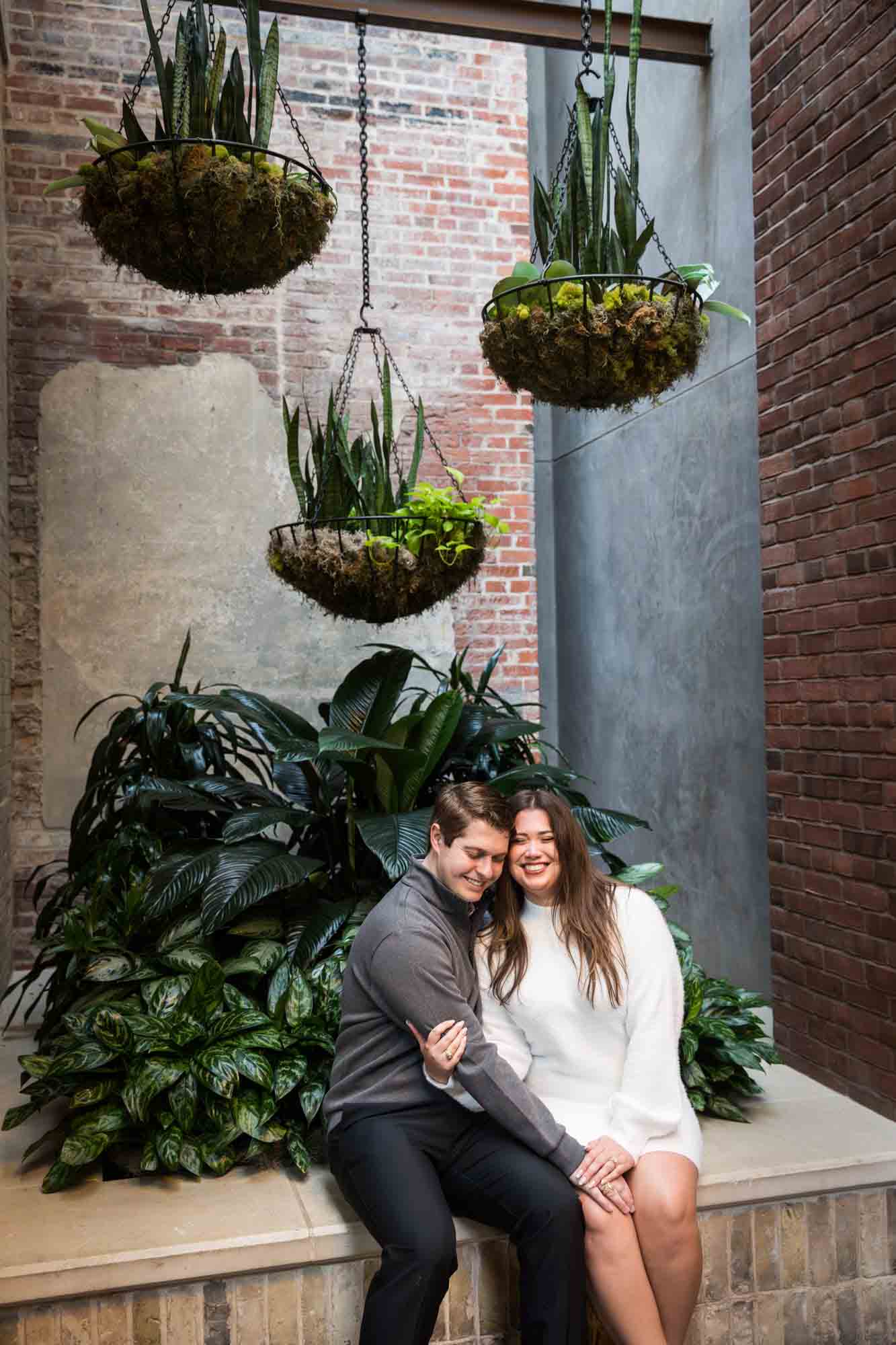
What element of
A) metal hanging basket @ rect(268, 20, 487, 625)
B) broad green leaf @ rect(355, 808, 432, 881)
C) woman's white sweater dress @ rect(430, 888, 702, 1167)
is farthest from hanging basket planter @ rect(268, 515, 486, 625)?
woman's white sweater dress @ rect(430, 888, 702, 1167)

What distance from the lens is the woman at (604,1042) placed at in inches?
81.0

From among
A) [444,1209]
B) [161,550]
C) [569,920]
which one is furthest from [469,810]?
[161,550]

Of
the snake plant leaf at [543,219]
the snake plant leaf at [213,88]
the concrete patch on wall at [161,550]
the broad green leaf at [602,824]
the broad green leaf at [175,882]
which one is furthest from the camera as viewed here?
the concrete patch on wall at [161,550]

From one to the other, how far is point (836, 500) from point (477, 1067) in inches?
68.8

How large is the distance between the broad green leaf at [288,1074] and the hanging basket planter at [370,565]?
1345mm

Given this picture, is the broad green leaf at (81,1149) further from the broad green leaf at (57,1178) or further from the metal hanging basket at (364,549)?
the metal hanging basket at (364,549)

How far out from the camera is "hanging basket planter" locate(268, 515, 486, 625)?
11.1 feet

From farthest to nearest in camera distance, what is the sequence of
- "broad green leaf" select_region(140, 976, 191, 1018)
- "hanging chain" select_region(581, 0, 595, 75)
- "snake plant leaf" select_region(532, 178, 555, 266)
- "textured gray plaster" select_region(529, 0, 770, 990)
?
"textured gray plaster" select_region(529, 0, 770, 990) < "snake plant leaf" select_region(532, 178, 555, 266) < "broad green leaf" select_region(140, 976, 191, 1018) < "hanging chain" select_region(581, 0, 595, 75)

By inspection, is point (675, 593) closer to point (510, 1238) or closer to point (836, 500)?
point (836, 500)

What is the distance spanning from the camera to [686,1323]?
2070 millimetres

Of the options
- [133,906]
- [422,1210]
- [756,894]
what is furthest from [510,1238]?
[756,894]

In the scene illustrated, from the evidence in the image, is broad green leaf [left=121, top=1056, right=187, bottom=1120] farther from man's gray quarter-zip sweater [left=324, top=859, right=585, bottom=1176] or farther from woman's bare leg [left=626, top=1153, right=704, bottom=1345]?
woman's bare leg [left=626, top=1153, right=704, bottom=1345]

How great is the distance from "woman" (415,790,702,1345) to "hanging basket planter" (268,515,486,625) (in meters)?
1.17

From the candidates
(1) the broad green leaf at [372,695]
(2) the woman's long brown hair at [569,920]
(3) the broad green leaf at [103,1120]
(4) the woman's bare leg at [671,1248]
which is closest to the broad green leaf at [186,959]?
(3) the broad green leaf at [103,1120]
